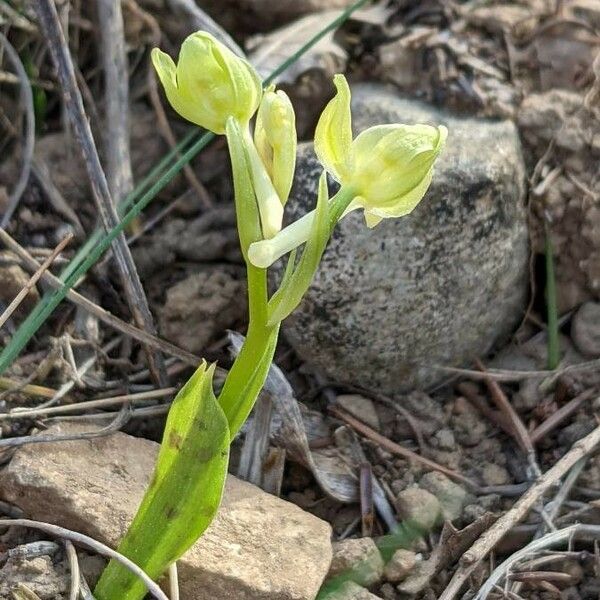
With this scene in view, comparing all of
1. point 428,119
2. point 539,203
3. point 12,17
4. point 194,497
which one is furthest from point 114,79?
point 194,497

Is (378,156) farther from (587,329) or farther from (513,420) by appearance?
(587,329)

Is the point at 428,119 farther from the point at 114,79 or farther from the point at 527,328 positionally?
the point at 114,79

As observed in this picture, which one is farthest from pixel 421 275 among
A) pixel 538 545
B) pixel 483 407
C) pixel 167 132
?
pixel 167 132

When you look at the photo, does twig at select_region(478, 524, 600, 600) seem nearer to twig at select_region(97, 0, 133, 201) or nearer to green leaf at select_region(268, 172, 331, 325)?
green leaf at select_region(268, 172, 331, 325)

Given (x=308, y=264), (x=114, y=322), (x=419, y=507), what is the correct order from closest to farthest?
(x=308, y=264), (x=419, y=507), (x=114, y=322)

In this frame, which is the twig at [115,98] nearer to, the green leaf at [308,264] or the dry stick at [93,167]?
the dry stick at [93,167]

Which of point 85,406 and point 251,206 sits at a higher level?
point 251,206

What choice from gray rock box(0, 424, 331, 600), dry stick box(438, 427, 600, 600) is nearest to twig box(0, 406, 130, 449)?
gray rock box(0, 424, 331, 600)
